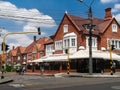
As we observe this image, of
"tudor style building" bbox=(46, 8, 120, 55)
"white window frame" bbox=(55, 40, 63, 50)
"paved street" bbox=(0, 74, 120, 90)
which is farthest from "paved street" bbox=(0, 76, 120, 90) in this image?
"white window frame" bbox=(55, 40, 63, 50)

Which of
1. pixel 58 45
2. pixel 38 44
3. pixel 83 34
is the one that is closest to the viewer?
pixel 83 34

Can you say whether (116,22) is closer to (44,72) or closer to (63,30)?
(63,30)

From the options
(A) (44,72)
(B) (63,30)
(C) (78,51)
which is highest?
(B) (63,30)

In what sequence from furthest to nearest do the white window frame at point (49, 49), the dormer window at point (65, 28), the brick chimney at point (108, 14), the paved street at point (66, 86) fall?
the white window frame at point (49, 49)
the brick chimney at point (108, 14)
the dormer window at point (65, 28)
the paved street at point (66, 86)

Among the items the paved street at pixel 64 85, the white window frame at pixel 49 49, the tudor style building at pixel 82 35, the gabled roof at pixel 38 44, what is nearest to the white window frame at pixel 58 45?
the tudor style building at pixel 82 35

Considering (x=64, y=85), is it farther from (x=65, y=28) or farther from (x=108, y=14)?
(x=108, y=14)

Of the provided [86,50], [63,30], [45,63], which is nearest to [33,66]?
[45,63]

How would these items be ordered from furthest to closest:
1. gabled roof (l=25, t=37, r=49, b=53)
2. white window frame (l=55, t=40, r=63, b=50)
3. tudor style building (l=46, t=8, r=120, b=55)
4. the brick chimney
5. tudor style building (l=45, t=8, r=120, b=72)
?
gabled roof (l=25, t=37, r=49, b=53) → the brick chimney → white window frame (l=55, t=40, r=63, b=50) → tudor style building (l=46, t=8, r=120, b=55) → tudor style building (l=45, t=8, r=120, b=72)

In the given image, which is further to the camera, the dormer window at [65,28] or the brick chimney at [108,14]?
the brick chimney at [108,14]

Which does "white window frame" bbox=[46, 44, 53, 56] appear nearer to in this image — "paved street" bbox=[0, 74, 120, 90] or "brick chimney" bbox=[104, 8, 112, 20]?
"brick chimney" bbox=[104, 8, 112, 20]

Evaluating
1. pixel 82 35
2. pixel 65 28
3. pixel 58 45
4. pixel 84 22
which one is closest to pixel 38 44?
pixel 58 45

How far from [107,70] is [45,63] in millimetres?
14716

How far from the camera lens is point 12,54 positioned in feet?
417

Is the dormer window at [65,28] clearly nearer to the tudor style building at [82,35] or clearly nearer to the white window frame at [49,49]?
the tudor style building at [82,35]
